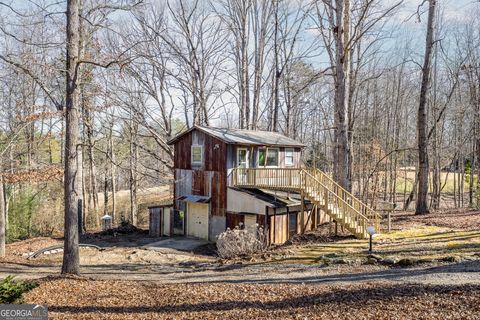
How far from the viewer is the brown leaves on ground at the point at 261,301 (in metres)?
6.14

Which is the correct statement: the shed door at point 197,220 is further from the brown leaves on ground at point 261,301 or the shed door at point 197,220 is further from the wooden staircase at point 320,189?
the brown leaves on ground at point 261,301

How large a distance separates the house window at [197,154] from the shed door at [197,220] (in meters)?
2.31

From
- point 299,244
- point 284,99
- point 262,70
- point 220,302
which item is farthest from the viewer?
point 284,99

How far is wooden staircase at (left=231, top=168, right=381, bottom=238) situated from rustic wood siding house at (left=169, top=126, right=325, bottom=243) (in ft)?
0.31

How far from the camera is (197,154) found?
804 inches

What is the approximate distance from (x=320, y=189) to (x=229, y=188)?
506 centimetres

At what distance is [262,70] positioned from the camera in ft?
102

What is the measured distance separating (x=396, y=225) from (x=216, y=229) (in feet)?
28.3

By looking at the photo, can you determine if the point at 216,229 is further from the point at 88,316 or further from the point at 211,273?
the point at 88,316

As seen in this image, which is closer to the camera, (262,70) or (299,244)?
(299,244)

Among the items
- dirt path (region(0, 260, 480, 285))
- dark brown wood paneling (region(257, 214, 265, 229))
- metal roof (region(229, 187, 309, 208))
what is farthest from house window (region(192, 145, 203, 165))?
dirt path (region(0, 260, 480, 285))

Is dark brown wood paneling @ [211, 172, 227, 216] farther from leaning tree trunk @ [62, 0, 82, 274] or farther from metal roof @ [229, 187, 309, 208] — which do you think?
leaning tree trunk @ [62, 0, 82, 274]

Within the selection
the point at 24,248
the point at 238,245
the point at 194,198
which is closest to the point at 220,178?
the point at 194,198

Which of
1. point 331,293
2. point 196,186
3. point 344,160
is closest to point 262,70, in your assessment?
point 196,186
